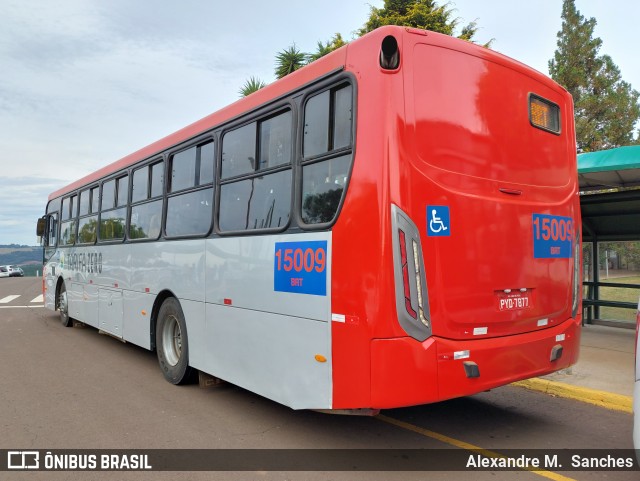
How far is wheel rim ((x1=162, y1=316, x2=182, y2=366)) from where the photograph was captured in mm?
6445

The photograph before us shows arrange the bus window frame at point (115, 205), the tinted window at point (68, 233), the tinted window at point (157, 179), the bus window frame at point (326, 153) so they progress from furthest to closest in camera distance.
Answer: the tinted window at point (68, 233) → the bus window frame at point (115, 205) → the tinted window at point (157, 179) → the bus window frame at point (326, 153)

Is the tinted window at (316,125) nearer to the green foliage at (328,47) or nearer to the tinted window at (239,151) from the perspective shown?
the tinted window at (239,151)

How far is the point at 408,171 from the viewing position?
3.52 m

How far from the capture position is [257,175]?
4.77 metres

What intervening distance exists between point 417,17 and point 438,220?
776 inches

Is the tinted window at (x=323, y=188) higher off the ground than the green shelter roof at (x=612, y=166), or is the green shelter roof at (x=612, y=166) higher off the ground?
the green shelter roof at (x=612, y=166)

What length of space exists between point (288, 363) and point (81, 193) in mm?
8182

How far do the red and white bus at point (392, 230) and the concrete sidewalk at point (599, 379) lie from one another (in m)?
1.36

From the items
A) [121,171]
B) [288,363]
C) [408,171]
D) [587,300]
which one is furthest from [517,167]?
[587,300]

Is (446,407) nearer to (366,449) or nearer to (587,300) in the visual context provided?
(366,449)

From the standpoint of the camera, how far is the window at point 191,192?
562cm

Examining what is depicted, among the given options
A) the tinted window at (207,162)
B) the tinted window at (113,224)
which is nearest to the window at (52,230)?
the tinted window at (113,224)

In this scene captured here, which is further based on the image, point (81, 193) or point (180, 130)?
point (81, 193)

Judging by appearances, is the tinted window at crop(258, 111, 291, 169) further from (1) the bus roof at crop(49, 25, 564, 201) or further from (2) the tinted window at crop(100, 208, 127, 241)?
(2) the tinted window at crop(100, 208, 127, 241)
